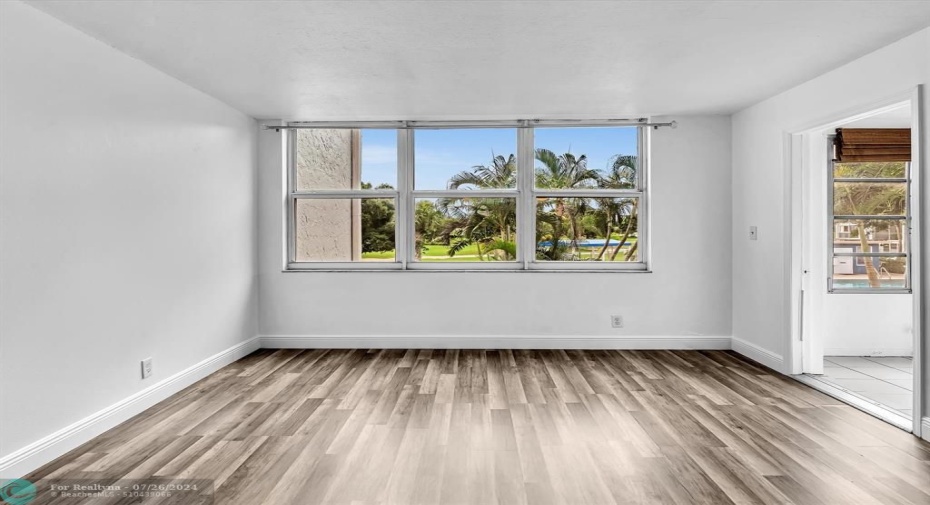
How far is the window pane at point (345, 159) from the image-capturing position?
4902mm

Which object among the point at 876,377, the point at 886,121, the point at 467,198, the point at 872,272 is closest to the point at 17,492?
the point at 467,198

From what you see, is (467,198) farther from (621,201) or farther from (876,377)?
(876,377)

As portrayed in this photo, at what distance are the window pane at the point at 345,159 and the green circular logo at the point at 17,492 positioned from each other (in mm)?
3312

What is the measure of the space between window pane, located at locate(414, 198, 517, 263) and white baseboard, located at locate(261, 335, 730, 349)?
2.77 ft

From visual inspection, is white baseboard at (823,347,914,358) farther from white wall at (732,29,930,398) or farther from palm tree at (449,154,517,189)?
palm tree at (449,154,517,189)

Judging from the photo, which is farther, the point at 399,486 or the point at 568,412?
the point at 568,412

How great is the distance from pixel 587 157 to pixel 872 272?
2958mm

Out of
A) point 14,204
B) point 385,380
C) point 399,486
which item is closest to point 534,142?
point 385,380

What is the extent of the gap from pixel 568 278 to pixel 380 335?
2.03 meters

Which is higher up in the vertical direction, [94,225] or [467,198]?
[467,198]

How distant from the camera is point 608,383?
3602 mm

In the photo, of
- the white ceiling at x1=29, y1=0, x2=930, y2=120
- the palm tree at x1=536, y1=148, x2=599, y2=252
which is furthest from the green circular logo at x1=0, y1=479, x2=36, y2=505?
the palm tree at x1=536, y1=148, x2=599, y2=252

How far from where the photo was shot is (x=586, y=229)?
4852mm

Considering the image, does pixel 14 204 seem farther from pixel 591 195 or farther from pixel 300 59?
pixel 591 195
